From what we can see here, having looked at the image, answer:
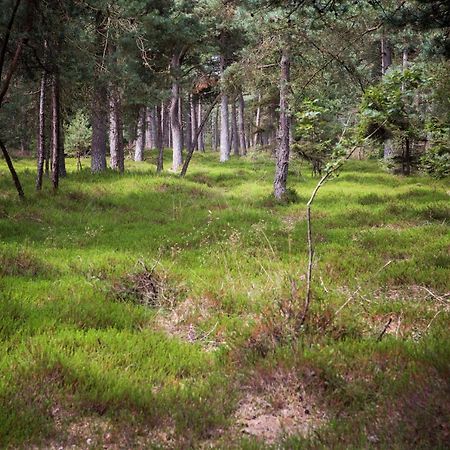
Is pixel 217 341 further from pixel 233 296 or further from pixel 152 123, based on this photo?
pixel 152 123

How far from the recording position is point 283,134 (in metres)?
15.1

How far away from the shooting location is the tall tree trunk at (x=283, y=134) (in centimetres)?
1461

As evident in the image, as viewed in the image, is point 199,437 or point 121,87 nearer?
point 199,437

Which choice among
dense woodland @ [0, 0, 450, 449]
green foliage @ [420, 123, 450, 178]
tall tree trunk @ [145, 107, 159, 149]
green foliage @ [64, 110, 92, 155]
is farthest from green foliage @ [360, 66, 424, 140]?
tall tree trunk @ [145, 107, 159, 149]

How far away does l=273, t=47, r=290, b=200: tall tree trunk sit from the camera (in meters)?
14.6

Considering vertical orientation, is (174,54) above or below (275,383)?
above

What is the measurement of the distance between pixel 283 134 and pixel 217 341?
11103 mm

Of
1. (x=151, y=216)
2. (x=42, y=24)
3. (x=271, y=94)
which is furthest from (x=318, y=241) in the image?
(x=271, y=94)

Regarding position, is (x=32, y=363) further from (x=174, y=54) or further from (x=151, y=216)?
(x=174, y=54)

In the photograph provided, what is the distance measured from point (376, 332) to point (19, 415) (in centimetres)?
351

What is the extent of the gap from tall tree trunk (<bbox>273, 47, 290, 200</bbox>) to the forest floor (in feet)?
17.4

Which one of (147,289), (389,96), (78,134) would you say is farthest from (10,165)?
(78,134)

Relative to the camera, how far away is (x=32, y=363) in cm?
389

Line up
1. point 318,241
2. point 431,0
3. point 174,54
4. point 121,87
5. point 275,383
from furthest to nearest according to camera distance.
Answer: point 174,54 → point 121,87 → point 318,241 → point 431,0 → point 275,383
